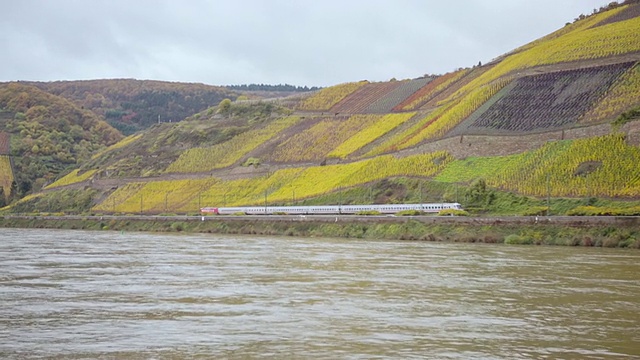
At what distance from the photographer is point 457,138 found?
8150 centimetres

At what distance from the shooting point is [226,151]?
12100 cm

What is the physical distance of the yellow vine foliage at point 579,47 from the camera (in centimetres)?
8362

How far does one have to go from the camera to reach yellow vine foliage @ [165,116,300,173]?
11750 centimetres

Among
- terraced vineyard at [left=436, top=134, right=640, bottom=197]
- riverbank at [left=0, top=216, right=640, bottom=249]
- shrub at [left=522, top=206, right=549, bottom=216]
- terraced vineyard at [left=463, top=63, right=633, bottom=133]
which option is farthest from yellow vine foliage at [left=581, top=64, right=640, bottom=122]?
riverbank at [left=0, top=216, right=640, bottom=249]

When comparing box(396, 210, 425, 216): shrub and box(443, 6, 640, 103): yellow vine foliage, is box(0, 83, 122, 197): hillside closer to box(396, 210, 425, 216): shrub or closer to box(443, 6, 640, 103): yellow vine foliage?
box(443, 6, 640, 103): yellow vine foliage

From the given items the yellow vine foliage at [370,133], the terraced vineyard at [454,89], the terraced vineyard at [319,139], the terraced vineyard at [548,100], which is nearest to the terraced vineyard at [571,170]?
the terraced vineyard at [548,100]

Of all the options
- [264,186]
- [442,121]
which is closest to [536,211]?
[442,121]

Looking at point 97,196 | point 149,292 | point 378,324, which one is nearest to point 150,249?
point 149,292

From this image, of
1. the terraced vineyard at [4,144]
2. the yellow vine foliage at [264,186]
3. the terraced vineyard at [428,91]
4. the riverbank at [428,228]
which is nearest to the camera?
the riverbank at [428,228]

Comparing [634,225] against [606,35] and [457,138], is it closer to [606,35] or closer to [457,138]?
[457,138]

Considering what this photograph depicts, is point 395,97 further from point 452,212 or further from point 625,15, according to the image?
point 452,212

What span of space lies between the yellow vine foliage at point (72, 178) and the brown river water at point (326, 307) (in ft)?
312

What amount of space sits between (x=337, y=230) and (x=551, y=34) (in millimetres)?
61654

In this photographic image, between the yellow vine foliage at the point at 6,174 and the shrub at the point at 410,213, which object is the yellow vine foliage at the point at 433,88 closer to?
the shrub at the point at 410,213
